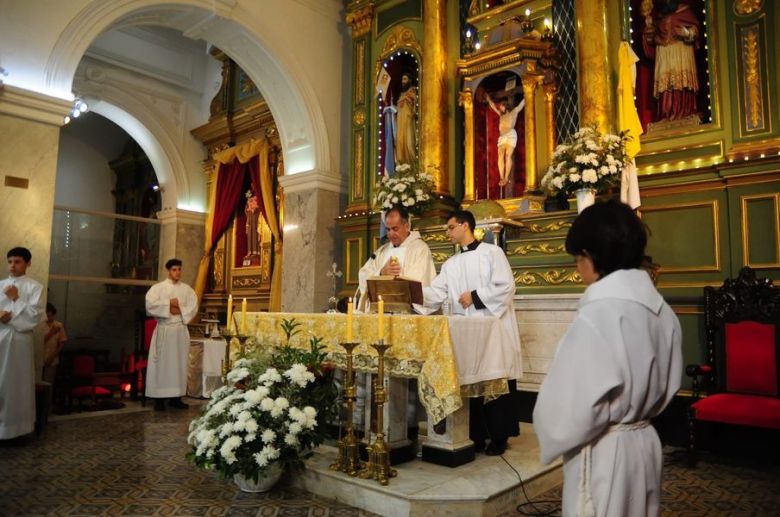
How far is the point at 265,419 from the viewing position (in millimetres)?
3490

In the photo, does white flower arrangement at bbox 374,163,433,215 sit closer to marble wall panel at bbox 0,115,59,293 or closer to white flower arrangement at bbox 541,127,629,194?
white flower arrangement at bbox 541,127,629,194

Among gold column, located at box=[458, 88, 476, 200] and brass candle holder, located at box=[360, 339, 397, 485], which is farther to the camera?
gold column, located at box=[458, 88, 476, 200]

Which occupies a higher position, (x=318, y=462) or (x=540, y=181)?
(x=540, y=181)

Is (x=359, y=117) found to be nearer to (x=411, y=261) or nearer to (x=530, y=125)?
(x=530, y=125)

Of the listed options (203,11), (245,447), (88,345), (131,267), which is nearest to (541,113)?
(203,11)

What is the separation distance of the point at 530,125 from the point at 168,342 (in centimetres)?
519

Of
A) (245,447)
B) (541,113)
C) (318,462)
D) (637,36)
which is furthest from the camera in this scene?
(541,113)

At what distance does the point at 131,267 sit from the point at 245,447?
370 inches

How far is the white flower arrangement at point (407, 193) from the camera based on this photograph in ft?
22.2

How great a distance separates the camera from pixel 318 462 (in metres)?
3.84

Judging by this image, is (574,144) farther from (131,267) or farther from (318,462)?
(131,267)

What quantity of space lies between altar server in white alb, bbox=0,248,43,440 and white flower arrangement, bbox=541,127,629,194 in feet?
16.5

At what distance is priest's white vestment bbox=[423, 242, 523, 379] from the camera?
4.08 meters

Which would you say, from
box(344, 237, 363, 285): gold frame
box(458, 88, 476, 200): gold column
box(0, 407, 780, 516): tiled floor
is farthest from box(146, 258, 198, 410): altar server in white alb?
box(458, 88, 476, 200): gold column
